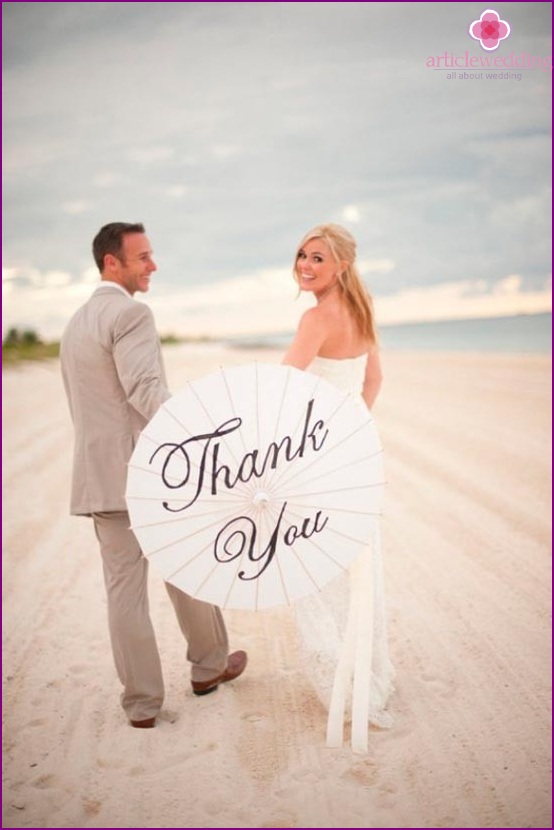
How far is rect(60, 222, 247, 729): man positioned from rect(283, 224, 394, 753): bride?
77 centimetres

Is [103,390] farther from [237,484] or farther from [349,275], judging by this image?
[349,275]

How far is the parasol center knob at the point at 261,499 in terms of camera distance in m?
2.66

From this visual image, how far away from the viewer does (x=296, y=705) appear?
11.3 feet

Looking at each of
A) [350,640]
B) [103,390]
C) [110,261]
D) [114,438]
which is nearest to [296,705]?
[350,640]

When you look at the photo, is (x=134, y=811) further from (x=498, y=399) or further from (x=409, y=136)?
(x=409, y=136)

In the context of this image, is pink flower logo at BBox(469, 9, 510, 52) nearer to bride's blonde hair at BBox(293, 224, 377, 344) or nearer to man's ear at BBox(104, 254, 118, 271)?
bride's blonde hair at BBox(293, 224, 377, 344)

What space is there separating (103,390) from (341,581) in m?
1.53

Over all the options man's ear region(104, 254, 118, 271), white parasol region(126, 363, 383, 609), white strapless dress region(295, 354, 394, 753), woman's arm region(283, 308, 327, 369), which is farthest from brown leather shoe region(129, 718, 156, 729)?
man's ear region(104, 254, 118, 271)

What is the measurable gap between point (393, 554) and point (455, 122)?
10417 mm

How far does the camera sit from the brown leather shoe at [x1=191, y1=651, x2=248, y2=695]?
3586 mm

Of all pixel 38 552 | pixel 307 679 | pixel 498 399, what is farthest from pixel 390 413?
pixel 307 679

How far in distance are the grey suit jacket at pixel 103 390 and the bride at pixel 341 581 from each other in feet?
2.46

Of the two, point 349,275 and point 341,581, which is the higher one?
point 349,275

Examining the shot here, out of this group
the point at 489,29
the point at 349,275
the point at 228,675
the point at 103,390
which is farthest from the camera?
the point at 489,29
